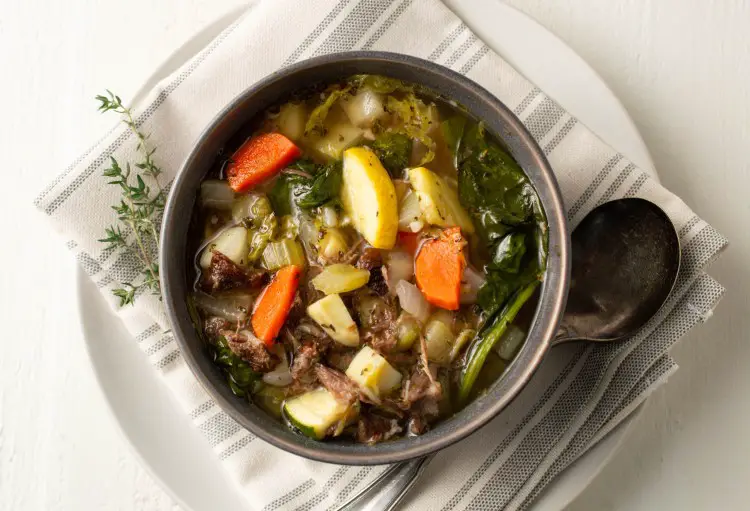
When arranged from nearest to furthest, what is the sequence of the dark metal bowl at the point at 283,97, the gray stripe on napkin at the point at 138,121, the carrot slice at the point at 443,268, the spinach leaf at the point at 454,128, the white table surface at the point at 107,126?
the dark metal bowl at the point at 283,97
the carrot slice at the point at 443,268
the spinach leaf at the point at 454,128
the gray stripe on napkin at the point at 138,121
the white table surface at the point at 107,126

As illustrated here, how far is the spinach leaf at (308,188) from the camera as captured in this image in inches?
89.7

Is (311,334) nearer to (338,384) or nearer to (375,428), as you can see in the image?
(338,384)

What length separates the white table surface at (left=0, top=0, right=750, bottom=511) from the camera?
9.41 feet

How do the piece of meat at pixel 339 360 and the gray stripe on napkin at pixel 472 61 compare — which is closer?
the piece of meat at pixel 339 360

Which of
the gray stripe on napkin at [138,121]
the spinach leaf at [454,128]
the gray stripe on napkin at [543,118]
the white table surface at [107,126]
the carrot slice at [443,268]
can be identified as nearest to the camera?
the carrot slice at [443,268]

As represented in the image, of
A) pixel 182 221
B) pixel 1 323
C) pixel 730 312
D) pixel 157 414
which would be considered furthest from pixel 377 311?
pixel 1 323

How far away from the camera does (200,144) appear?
2.22 meters

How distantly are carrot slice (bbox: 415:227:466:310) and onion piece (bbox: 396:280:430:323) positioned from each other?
2 centimetres

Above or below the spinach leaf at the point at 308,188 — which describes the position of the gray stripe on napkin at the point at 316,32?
above

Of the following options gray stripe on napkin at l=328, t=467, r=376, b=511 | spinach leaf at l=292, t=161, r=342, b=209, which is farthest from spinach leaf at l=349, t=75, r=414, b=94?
gray stripe on napkin at l=328, t=467, r=376, b=511

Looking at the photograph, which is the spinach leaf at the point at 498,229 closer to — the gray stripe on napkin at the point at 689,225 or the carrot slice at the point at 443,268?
the carrot slice at the point at 443,268

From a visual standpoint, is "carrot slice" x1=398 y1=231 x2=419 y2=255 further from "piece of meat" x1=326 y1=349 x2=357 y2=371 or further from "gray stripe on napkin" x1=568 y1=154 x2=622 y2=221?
"gray stripe on napkin" x1=568 y1=154 x2=622 y2=221

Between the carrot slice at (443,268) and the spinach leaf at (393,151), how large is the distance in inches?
10.2

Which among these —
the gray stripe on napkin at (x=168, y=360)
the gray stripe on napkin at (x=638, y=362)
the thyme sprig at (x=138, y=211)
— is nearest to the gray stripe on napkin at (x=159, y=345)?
the gray stripe on napkin at (x=168, y=360)
